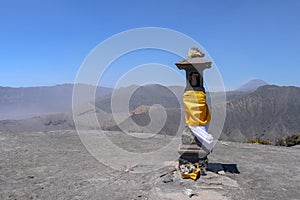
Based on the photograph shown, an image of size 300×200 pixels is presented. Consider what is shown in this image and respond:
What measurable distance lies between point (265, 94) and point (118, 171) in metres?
57.6

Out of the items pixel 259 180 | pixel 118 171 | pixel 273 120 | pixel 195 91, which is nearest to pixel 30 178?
pixel 118 171

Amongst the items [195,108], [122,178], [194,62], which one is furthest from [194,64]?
[122,178]

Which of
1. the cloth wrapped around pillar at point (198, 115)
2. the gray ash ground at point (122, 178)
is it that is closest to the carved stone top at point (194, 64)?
the cloth wrapped around pillar at point (198, 115)

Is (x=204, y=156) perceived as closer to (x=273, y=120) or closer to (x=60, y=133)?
(x=60, y=133)

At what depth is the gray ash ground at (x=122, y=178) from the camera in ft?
17.7

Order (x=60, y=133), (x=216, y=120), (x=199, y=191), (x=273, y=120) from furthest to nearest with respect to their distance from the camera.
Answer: (x=273, y=120), (x=60, y=133), (x=216, y=120), (x=199, y=191)

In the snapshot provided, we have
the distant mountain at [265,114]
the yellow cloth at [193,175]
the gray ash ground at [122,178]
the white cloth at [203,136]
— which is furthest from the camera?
the distant mountain at [265,114]

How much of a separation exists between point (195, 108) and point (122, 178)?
91.8 inches

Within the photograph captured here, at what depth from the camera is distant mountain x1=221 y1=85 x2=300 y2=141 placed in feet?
142

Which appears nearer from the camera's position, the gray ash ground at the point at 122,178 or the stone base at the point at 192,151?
the gray ash ground at the point at 122,178

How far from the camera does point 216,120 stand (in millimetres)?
10648

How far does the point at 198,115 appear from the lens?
6027mm

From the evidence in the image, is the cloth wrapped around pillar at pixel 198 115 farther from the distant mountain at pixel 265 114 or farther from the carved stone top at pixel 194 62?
the distant mountain at pixel 265 114

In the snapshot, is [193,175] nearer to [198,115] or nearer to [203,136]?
[203,136]
